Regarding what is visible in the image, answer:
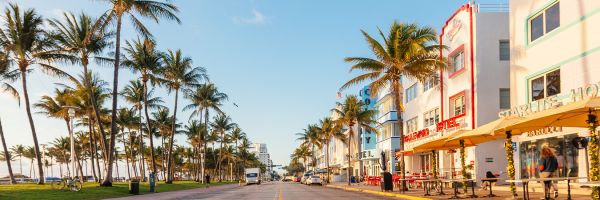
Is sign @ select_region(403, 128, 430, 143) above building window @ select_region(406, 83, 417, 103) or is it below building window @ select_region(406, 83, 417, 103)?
below

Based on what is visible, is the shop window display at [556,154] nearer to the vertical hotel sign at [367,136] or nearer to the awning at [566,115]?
the awning at [566,115]

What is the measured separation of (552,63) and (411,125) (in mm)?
25363

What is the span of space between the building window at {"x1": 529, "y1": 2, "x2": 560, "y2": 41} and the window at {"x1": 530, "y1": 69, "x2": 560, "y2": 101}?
182 cm

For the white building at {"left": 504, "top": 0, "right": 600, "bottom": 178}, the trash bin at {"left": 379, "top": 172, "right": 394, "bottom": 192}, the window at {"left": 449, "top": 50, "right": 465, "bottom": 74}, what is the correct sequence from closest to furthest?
the white building at {"left": 504, "top": 0, "right": 600, "bottom": 178}
the trash bin at {"left": 379, "top": 172, "right": 394, "bottom": 192}
the window at {"left": 449, "top": 50, "right": 465, "bottom": 74}

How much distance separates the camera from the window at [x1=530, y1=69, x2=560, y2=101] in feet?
68.2

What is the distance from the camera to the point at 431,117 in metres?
39.3

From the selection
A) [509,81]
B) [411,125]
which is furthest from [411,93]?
[509,81]

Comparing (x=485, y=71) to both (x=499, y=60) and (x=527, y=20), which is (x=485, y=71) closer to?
(x=499, y=60)

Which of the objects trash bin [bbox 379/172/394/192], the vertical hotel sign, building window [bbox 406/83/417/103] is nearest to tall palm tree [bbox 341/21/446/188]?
trash bin [bbox 379/172/394/192]

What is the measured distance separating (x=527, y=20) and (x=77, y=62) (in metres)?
29.6

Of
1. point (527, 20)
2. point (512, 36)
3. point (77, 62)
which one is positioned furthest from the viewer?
point (77, 62)

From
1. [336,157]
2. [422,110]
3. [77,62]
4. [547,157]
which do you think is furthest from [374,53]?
[336,157]

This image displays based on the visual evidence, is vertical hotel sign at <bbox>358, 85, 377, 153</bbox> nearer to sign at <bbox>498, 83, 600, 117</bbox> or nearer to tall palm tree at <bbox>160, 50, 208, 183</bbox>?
tall palm tree at <bbox>160, 50, 208, 183</bbox>

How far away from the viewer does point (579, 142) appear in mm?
18484
